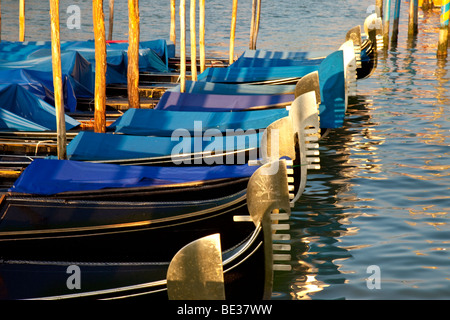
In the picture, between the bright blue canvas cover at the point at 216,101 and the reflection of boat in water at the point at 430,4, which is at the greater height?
the reflection of boat in water at the point at 430,4

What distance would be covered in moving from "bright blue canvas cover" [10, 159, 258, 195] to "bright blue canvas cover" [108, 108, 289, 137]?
2.36 m

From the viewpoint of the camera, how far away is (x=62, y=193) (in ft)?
23.7

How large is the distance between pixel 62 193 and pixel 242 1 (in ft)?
119

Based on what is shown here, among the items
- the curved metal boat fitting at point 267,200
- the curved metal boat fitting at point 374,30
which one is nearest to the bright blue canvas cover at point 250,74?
the curved metal boat fitting at point 374,30

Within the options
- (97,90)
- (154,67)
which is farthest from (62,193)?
(154,67)

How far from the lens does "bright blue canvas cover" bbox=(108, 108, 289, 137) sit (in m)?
10.2

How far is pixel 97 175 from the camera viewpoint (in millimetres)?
7551

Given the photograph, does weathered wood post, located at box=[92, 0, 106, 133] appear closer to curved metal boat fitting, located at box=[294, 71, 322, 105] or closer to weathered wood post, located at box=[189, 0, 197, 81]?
curved metal boat fitting, located at box=[294, 71, 322, 105]

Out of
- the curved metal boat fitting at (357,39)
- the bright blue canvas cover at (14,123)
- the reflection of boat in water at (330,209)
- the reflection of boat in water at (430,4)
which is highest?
the reflection of boat in water at (430,4)

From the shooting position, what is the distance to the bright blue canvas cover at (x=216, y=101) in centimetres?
1143

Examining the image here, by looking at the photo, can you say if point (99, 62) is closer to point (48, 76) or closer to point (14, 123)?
point (14, 123)

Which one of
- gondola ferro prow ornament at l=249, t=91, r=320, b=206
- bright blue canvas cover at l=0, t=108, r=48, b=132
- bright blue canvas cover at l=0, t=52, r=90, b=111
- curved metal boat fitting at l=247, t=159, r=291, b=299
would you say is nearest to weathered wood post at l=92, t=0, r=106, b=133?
bright blue canvas cover at l=0, t=108, r=48, b=132

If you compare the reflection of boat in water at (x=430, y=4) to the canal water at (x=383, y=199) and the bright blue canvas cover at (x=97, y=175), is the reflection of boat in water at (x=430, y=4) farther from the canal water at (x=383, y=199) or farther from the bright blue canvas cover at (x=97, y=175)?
the bright blue canvas cover at (x=97, y=175)

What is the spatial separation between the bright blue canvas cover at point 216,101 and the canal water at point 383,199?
1202 millimetres
